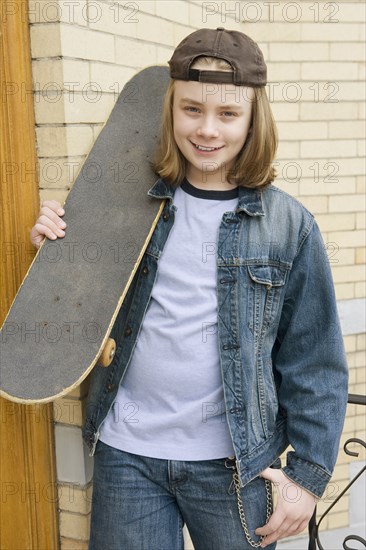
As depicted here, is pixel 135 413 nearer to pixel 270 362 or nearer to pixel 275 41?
pixel 270 362

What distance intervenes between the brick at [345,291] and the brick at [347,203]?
1.24 ft

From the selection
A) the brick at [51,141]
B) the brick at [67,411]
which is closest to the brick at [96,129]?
the brick at [51,141]

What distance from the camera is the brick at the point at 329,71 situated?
3.06 meters

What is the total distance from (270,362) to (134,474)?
1.68 ft

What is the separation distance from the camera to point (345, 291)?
3297mm

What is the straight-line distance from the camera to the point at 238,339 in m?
1.83

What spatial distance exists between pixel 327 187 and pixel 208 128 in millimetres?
1575

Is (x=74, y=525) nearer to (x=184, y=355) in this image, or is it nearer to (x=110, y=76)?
(x=184, y=355)

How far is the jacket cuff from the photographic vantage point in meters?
1.87

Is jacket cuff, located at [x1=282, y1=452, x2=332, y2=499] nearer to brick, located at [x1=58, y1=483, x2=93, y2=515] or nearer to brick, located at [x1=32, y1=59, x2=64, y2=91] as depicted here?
brick, located at [x1=58, y1=483, x2=93, y2=515]

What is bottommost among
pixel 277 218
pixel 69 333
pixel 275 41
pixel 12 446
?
pixel 12 446

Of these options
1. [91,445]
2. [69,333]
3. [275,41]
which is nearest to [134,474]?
[91,445]

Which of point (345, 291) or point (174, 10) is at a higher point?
point (174, 10)

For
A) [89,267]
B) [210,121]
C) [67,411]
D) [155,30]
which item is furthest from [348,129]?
[67,411]
